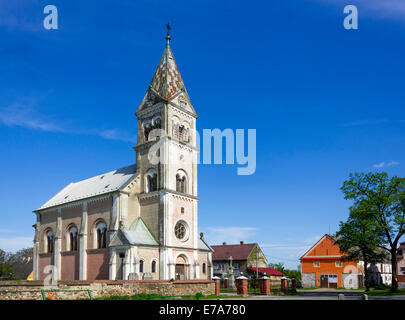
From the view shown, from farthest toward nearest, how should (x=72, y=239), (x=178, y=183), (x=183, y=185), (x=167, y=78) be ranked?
(x=72, y=239)
(x=167, y=78)
(x=183, y=185)
(x=178, y=183)

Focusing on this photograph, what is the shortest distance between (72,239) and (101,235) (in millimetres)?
6398

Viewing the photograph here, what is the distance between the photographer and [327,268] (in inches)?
2347

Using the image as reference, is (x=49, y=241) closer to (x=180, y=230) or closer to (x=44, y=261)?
(x=44, y=261)

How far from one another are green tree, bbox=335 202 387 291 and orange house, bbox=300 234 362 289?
14367 millimetres

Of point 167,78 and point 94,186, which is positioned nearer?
point 167,78

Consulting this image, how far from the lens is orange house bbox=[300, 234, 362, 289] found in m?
57.7

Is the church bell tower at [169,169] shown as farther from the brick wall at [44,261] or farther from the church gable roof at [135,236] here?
the brick wall at [44,261]

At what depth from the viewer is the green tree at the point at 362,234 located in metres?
38.3

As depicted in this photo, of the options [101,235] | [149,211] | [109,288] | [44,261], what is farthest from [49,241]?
[109,288]

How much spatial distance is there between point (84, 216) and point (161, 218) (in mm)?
10604

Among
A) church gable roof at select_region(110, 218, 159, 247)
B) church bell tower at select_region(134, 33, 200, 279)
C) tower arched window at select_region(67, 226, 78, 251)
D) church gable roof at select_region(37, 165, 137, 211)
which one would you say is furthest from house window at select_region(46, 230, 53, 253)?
church bell tower at select_region(134, 33, 200, 279)
